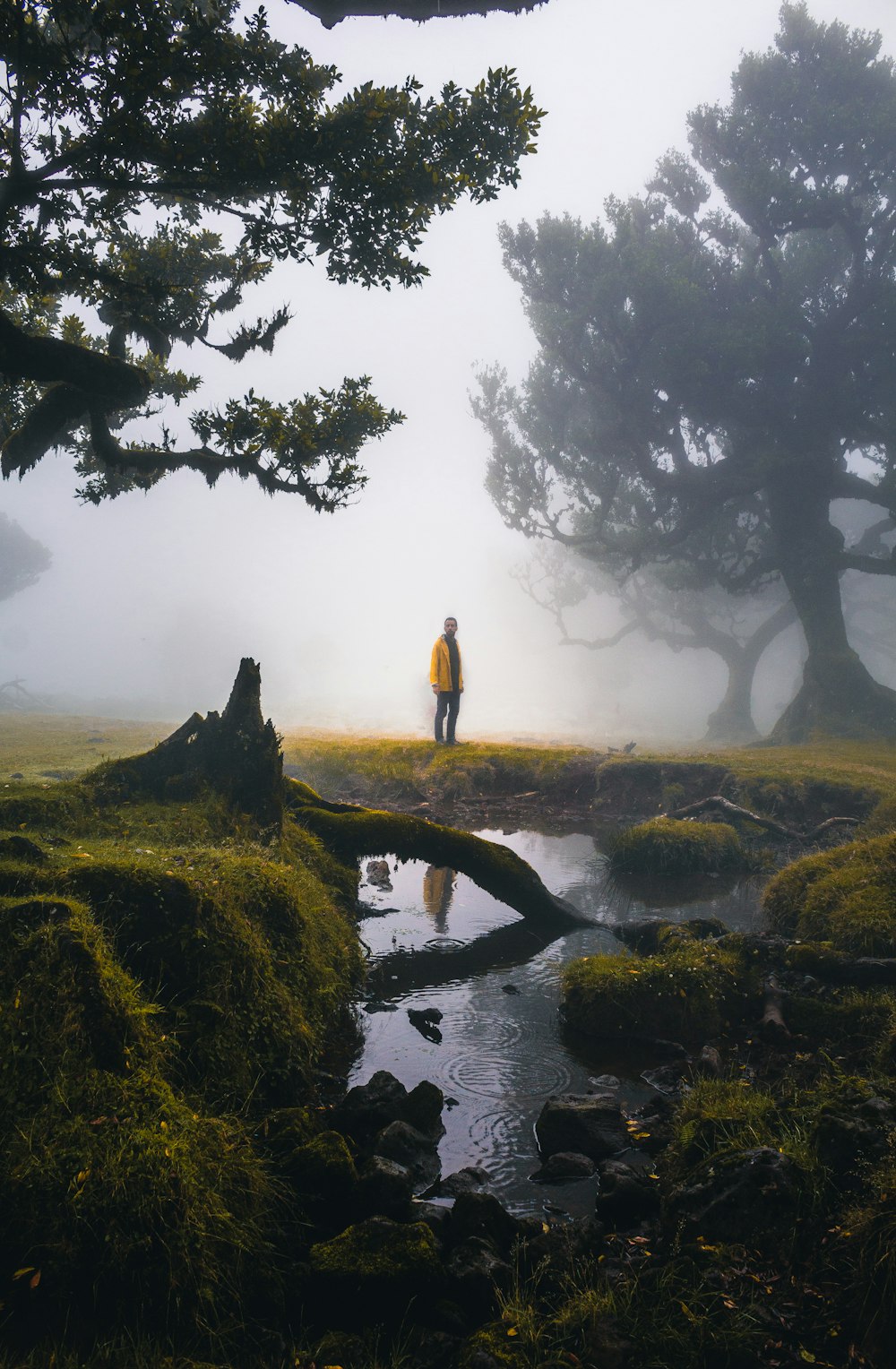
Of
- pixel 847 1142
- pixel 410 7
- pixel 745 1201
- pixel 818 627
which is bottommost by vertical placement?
pixel 745 1201

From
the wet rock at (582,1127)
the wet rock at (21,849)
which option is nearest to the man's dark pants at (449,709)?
the wet rock at (21,849)

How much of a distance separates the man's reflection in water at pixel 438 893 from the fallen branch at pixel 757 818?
508 centimetres

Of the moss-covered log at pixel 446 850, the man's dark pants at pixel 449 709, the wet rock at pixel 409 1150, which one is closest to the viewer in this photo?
the wet rock at pixel 409 1150

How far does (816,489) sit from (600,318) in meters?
10.9

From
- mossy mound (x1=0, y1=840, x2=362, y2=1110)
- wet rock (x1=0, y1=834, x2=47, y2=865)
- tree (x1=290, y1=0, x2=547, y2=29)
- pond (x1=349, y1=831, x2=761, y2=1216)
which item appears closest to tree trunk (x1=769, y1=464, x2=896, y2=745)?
pond (x1=349, y1=831, x2=761, y2=1216)

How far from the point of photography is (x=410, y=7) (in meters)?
7.16

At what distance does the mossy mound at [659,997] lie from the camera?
26.9 feet

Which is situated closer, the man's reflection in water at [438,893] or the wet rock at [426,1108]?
the wet rock at [426,1108]

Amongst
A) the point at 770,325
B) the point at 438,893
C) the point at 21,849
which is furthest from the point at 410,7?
the point at 770,325

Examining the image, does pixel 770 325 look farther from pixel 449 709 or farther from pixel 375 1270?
pixel 375 1270

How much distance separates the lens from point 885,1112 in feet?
17.1

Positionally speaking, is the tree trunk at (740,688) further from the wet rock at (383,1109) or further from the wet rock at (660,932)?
the wet rock at (383,1109)

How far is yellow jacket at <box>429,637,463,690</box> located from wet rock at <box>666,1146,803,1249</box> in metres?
16.1

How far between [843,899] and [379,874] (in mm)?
8004
